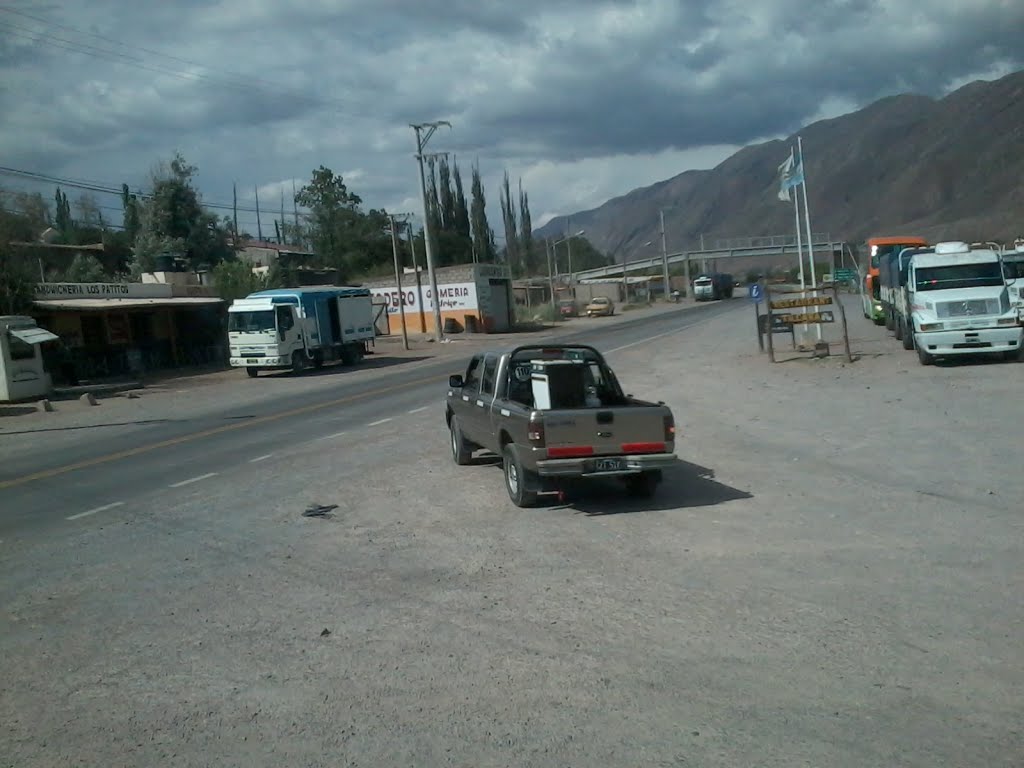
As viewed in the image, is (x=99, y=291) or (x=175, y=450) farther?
(x=99, y=291)

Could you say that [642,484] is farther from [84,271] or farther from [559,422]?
[84,271]

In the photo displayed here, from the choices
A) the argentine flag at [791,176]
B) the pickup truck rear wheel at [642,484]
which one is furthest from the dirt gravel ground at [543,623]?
the argentine flag at [791,176]

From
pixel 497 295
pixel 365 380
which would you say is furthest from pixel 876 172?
pixel 365 380

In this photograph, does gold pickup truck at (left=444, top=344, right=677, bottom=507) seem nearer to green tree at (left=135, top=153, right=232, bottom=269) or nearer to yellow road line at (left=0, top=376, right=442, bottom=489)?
yellow road line at (left=0, top=376, right=442, bottom=489)

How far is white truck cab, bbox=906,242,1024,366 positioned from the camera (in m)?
21.3

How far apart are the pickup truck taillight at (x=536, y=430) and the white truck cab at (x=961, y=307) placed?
14.7 metres

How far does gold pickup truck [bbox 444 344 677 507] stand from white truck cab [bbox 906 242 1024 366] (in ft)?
41.8

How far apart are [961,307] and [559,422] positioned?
15312 mm

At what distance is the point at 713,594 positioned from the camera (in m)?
7.24

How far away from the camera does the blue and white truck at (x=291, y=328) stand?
116 ft

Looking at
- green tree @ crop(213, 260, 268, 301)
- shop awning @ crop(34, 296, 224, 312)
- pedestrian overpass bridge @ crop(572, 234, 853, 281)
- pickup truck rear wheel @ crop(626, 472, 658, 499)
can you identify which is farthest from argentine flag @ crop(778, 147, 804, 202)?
pedestrian overpass bridge @ crop(572, 234, 853, 281)

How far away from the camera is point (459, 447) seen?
13.5 meters

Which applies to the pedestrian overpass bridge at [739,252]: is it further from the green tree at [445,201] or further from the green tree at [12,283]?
the green tree at [12,283]

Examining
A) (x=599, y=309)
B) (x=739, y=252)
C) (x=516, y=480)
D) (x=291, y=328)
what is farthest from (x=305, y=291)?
(x=739, y=252)
